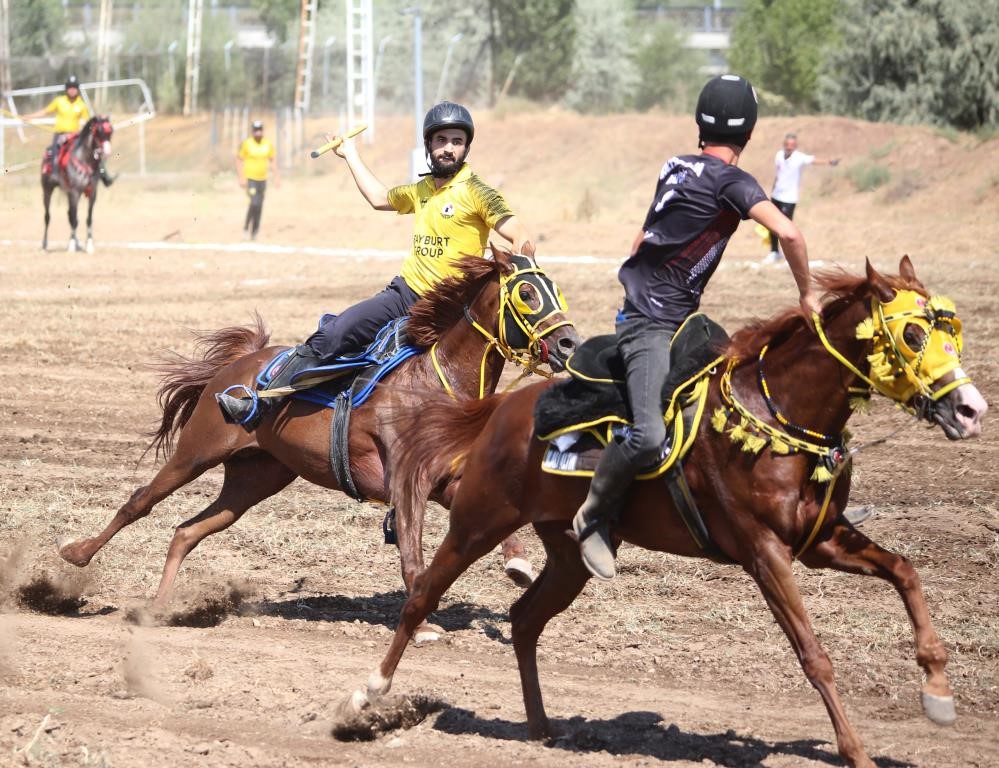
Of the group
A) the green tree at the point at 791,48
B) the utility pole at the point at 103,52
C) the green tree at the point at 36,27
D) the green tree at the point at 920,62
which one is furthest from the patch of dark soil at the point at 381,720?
the green tree at the point at 791,48

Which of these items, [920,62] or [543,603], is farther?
[920,62]

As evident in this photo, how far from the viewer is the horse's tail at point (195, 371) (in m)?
8.38

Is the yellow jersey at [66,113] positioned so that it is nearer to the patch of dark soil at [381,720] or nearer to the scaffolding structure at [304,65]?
the scaffolding structure at [304,65]

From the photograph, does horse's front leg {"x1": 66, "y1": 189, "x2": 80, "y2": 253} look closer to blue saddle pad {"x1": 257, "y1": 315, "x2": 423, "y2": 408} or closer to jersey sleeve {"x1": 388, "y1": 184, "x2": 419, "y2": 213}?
jersey sleeve {"x1": 388, "y1": 184, "x2": 419, "y2": 213}

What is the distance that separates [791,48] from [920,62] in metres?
16.8

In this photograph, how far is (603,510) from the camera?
551 centimetres

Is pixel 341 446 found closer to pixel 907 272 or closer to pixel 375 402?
pixel 375 402

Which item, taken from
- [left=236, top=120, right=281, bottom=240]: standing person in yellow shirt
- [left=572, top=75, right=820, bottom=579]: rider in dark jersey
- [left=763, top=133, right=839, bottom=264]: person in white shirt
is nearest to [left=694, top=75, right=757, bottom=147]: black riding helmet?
[left=572, top=75, right=820, bottom=579]: rider in dark jersey

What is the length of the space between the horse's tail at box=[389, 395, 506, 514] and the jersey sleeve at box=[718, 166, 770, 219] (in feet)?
4.85

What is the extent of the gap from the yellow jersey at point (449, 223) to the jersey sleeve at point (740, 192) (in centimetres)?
236

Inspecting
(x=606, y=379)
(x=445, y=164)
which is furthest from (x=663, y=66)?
(x=606, y=379)

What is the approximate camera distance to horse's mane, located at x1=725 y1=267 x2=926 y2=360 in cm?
516

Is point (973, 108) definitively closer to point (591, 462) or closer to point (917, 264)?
point (917, 264)

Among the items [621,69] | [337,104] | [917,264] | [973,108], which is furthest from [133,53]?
[917,264]
